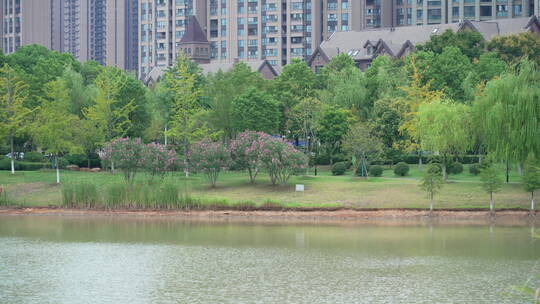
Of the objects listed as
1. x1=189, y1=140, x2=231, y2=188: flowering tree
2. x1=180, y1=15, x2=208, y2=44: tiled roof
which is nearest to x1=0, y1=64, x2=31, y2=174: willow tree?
x1=189, y1=140, x2=231, y2=188: flowering tree

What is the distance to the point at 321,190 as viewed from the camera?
2704 inches

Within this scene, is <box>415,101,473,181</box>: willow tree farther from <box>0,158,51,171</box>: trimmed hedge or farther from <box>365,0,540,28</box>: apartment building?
<box>365,0,540,28</box>: apartment building

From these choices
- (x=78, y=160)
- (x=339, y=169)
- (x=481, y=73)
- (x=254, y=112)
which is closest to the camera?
(x=339, y=169)

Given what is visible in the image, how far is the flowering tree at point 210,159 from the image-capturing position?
7119cm

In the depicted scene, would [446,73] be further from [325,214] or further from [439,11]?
[439,11]

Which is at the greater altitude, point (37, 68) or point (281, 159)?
point (37, 68)

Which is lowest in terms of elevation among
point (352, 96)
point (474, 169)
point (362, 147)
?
point (474, 169)

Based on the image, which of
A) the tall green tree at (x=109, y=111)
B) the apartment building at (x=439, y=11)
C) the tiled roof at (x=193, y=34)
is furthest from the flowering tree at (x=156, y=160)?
the tiled roof at (x=193, y=34)

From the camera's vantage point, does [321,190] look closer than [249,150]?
Yes

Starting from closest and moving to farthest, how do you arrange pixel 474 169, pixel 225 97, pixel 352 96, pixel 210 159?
1. pixel 210 159
2. pixel 474 169
3. pixel 225 97
4. pixel 352 96

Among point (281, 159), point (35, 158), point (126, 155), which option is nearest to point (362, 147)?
point (281, 159)

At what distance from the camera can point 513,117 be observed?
59719 millimetres

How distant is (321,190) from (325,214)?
4978 millimetres

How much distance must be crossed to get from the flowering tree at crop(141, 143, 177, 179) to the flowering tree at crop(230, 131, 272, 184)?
16.9 feet
